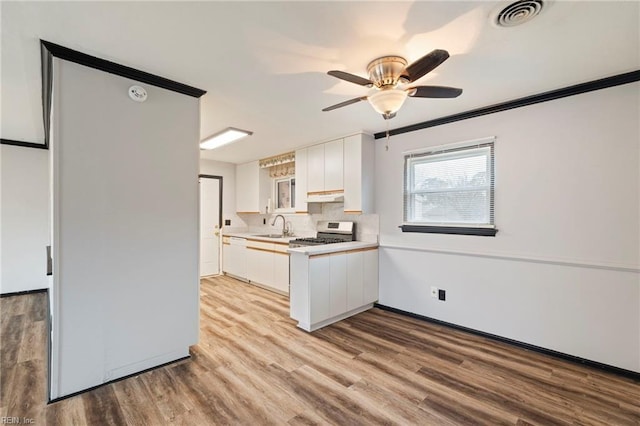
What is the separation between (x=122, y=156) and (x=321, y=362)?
2.37 metres

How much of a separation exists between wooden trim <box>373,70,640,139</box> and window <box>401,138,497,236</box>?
0.31m

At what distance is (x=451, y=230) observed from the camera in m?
3.29

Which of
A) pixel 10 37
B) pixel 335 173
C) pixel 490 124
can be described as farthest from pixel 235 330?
pixel 490 124

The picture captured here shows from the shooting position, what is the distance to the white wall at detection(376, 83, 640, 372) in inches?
92.4

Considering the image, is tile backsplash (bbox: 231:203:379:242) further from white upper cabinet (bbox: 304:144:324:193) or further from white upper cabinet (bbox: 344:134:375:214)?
white upper cabinet (bbox: 304:144:324:193)

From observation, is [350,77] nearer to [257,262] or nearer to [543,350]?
[543,350]

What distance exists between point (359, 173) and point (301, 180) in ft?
3.83

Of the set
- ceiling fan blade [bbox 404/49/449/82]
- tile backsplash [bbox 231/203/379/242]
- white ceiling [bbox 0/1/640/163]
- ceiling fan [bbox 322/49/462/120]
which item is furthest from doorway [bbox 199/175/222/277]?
ceiling fan blade [bbox 404/49/449/82]

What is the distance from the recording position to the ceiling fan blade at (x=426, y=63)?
1.56 metres

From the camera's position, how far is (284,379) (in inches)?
89.7

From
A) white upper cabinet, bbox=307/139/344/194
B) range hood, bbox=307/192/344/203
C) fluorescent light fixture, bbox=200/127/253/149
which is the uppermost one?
fluorescent light fixture, bbox=200/127/253/149

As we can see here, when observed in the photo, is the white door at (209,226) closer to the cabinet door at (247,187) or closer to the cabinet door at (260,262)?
the cabinet door at (247,187)

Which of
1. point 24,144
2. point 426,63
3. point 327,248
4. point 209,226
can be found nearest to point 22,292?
point 24,144

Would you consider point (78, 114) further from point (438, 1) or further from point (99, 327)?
point (438, 1)
